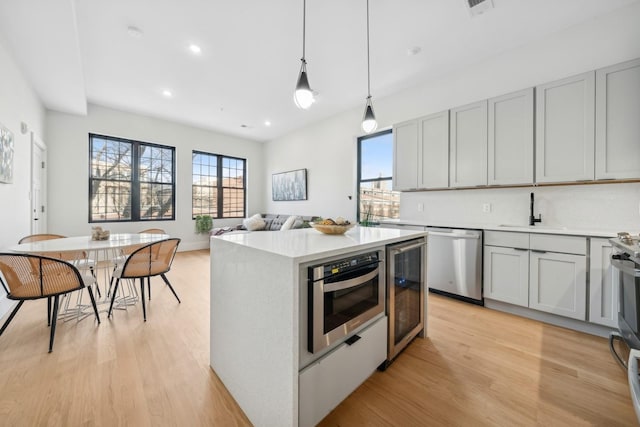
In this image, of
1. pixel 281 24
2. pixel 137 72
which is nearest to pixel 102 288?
pixel 137 72

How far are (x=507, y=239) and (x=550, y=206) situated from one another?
70 cm

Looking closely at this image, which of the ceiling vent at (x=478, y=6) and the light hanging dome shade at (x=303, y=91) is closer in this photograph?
the light hanging dome shade at (x=303, y=91)

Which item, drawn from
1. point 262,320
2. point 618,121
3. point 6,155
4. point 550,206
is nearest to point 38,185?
point 6,155

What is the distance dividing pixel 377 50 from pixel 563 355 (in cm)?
349

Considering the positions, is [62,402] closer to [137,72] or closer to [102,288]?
[102,288]

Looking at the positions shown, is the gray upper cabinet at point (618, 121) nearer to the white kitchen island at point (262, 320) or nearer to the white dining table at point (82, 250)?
the white kitchen island at point (262, 320)

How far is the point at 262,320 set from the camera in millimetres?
1238

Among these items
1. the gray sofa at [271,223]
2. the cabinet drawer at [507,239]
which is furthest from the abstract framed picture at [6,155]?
the cabinet drawer at [507,239]

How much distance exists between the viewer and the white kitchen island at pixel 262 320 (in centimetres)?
111

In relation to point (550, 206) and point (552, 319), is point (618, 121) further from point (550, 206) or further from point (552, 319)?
point (552, 319)

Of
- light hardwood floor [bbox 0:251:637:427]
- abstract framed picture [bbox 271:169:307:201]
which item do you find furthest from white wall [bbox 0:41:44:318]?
abstract framed picture [bbox 271:169:307:201]

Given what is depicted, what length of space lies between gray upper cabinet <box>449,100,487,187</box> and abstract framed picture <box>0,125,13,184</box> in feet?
16.4

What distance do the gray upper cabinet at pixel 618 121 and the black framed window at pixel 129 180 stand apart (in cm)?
708

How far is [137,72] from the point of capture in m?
3.63
